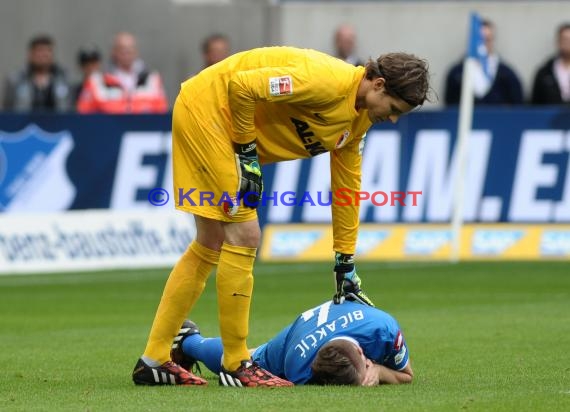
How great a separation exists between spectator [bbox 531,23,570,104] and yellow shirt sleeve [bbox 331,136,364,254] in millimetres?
10893

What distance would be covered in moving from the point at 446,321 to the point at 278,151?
3.93 metres

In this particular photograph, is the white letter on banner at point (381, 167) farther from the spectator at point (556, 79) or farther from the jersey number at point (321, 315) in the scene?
the jersey number at point (321, 315)

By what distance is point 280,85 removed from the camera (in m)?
7.71

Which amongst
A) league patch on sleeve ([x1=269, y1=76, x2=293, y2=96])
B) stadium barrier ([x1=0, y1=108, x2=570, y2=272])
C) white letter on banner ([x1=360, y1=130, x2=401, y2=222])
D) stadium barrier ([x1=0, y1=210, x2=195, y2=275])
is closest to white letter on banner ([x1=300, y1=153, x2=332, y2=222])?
stadium barrier ([x1=0, y1=108, x2=570, y2=272])

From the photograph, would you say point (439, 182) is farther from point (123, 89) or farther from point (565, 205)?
point (123, 89)

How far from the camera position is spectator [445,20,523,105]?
62.6 feet

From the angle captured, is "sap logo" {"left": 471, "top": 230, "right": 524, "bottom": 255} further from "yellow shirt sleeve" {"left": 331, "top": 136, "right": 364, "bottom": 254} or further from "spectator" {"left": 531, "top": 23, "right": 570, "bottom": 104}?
"yellow shirt sleeve" {"left": 331, "top": 136, "right": 364, "bottom": 254}

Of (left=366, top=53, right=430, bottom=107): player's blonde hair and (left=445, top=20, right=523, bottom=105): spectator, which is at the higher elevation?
(left=366, top=53, right=430, bottom=107): player's blonde hair

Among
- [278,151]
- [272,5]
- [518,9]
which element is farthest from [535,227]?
[278,151]

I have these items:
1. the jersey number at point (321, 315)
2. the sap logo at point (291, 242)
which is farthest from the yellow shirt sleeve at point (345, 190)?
the sap logo at point (291, 242)

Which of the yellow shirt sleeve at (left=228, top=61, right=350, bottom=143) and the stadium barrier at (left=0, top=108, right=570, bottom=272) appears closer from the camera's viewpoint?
the yellow shirt sleeve at (left=228, top=61, right=350, bottom=143)

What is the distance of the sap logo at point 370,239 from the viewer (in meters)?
17.6

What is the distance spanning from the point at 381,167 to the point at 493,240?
1.64 metres

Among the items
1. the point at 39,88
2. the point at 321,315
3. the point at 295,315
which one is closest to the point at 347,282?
the point at 321,315
